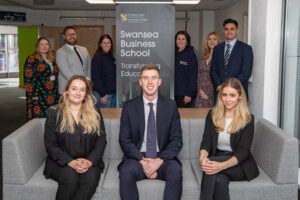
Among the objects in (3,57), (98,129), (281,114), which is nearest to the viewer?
(98,129)

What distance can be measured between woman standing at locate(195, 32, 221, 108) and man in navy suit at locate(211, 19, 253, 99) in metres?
0.42

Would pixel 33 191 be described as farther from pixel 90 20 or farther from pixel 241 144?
pixel 90 20

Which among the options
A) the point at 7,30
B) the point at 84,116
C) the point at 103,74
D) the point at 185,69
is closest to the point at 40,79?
the point at 103,74

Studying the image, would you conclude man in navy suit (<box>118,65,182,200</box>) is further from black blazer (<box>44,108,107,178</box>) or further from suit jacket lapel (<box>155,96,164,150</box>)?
black blazer (<box>44,108,107,178</box>)

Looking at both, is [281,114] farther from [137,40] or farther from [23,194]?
[23,194]

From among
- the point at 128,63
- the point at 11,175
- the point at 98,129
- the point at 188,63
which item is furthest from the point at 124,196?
the point at 188,63

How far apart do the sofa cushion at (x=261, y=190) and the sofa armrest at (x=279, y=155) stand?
0.05 metres

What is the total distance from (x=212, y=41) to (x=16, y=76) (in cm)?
1583

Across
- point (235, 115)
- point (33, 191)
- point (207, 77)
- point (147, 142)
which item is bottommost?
point (33, 191)

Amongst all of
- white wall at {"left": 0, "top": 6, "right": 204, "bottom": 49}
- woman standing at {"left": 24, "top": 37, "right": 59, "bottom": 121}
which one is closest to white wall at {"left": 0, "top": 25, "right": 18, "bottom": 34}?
white wall at {"left": 0, "top": 6, "right": 204, "bottom": 49}

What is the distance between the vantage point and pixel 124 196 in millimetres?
2688

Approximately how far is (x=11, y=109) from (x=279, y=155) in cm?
785

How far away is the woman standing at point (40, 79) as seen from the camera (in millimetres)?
4746

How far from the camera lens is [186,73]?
4.75 m
